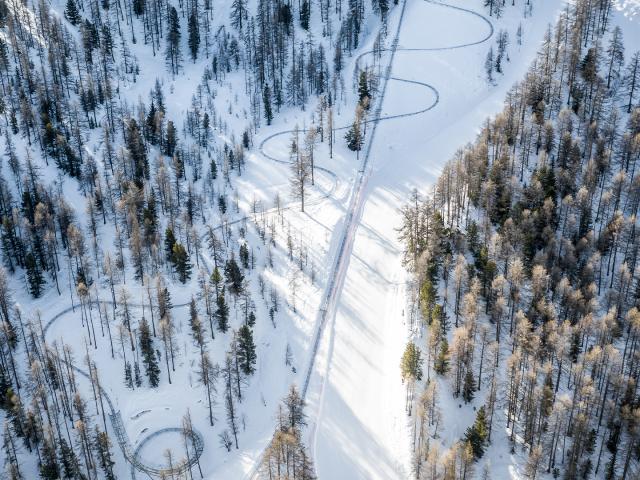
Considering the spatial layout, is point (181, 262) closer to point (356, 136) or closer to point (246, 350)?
point (246, 350)

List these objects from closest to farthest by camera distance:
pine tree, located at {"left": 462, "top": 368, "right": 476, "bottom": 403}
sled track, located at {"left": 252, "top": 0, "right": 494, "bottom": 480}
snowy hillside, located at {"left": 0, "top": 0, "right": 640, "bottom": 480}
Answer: pine tree, located at {"left": 462, "top": 368, "right": 476, "bottom": 403}, snowy hillside, located at {"left": 0, "top": 0, "right": 640, "bottom": 480}, sled track, located at {"left": 252, "top": 0, "right": 494, "bottom": 480}

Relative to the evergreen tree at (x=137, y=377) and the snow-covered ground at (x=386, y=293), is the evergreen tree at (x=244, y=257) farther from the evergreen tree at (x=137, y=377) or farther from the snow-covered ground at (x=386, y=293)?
the evergreen tree at (x=137, y=377)

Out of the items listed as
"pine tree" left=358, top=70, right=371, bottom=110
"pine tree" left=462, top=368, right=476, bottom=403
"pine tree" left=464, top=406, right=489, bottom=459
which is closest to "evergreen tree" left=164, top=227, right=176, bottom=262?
"pine tree" left=462, top=368, right=476, bottom=403

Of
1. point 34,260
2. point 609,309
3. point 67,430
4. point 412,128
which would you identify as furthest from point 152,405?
point 412,128

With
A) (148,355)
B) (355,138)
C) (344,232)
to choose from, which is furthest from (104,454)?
(355,138)

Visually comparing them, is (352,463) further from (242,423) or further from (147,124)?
(147,124)

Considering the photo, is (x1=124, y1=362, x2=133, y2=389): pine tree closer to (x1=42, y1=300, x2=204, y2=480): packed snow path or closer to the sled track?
(x1=42, y1=300, x2=204, y2=480): packed snow path
